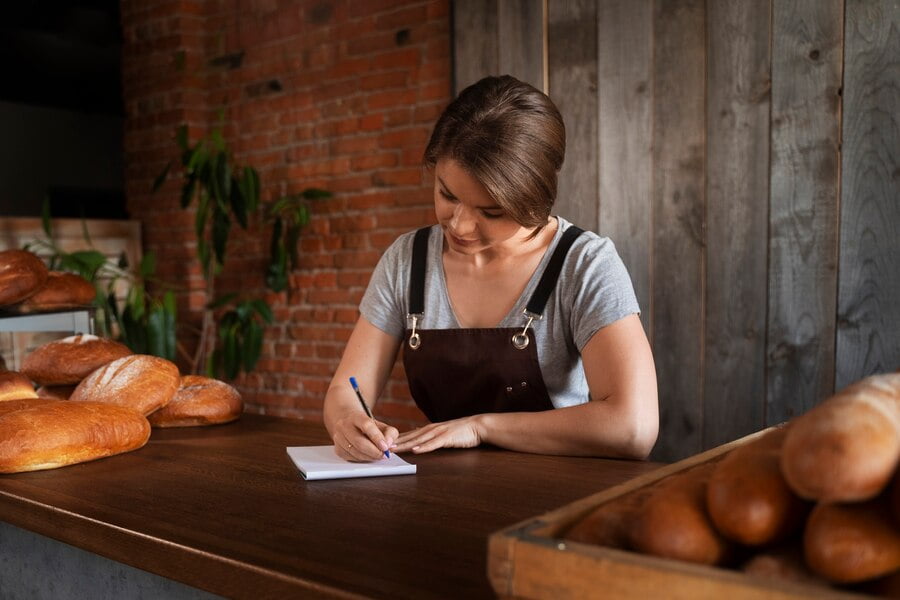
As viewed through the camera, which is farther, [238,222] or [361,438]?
[238,222]

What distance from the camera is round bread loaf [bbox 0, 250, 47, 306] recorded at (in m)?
2.60

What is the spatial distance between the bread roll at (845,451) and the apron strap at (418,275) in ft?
4.48

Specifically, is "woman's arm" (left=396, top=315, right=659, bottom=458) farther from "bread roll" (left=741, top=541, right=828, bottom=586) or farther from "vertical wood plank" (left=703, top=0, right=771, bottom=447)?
"vertical wood plank" (left=703, top=0, right=771, bottom=447)

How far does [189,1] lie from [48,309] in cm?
218

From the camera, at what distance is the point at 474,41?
3.15 meters

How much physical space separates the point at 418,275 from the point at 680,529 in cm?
136

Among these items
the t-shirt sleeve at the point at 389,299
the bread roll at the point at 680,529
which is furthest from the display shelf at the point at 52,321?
the bread roll at the point at 680,529

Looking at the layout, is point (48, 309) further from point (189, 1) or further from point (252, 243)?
point (189, 1)

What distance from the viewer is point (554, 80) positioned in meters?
2.96

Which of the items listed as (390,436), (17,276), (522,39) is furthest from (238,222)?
(390,436)

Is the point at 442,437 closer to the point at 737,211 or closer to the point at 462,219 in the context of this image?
the point at 462,219

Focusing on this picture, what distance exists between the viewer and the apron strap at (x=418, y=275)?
76.9 inches

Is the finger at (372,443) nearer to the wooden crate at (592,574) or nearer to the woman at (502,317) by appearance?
the woman at (502,317)

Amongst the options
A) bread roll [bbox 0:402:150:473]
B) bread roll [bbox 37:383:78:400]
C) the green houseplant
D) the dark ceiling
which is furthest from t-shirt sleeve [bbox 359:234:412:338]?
the dark ceiling
